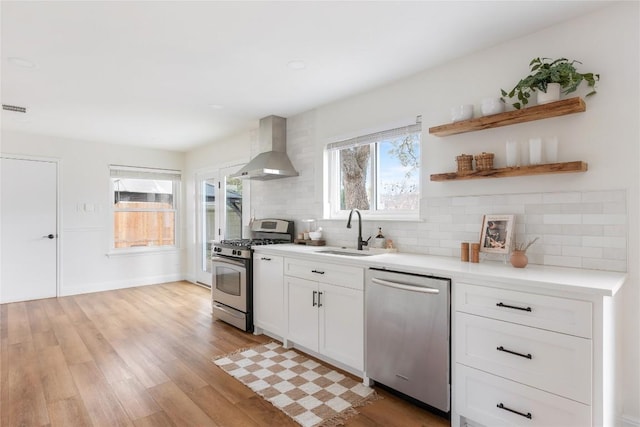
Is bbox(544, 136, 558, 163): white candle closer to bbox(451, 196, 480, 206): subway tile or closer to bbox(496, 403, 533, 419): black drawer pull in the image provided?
bbox(451, 196, 480, 206): subway tile

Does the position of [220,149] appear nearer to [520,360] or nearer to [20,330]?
[20,330]

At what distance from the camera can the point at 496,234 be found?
7.61 ft

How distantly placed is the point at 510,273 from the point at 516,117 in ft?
3.30

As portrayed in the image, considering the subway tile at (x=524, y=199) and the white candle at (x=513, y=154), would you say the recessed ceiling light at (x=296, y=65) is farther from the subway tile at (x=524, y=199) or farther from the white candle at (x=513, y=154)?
the subway tile at (x=524, y=199)

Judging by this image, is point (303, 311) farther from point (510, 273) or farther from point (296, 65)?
point (296, 65)

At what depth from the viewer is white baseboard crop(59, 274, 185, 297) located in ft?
17.6

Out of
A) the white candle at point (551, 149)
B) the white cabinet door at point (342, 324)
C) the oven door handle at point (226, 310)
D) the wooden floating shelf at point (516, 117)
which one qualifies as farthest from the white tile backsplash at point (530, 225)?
the oven door handle at point (226, 310)

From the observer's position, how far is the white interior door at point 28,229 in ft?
15.9

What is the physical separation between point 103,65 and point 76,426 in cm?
257

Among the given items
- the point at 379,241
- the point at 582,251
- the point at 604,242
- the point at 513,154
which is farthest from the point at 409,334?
the point at 513,154

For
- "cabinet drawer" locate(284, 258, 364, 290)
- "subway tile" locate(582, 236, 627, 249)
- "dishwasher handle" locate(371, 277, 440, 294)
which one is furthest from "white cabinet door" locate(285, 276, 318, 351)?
"subway tile" locate(582, 236, 627, 249)

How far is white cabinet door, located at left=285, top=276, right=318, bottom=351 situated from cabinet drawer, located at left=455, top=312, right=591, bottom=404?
1.24m

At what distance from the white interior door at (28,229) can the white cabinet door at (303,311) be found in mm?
4243

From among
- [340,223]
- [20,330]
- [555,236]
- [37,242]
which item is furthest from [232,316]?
[37,242]
